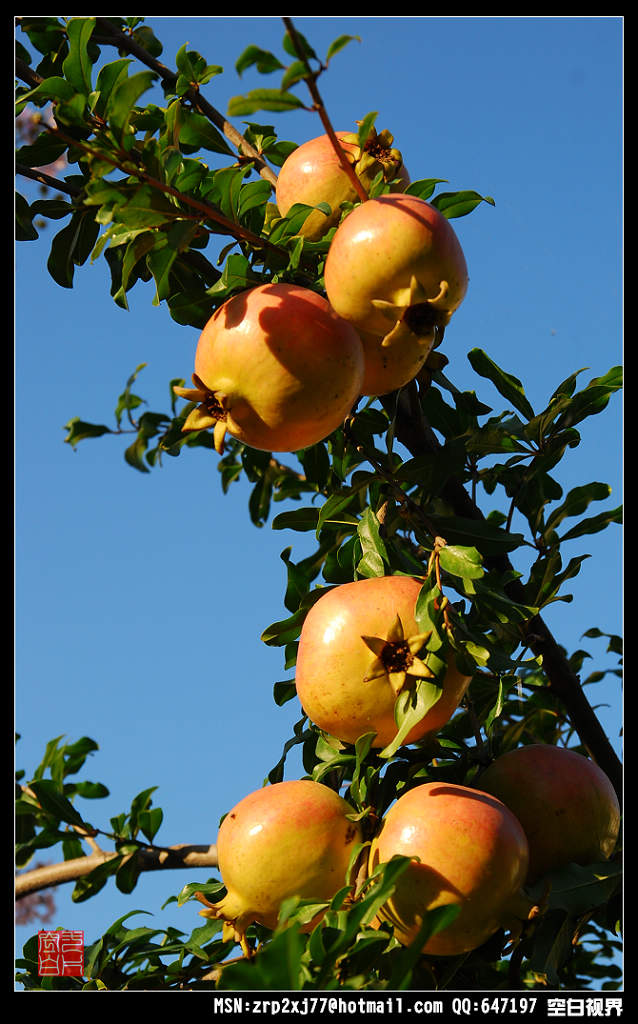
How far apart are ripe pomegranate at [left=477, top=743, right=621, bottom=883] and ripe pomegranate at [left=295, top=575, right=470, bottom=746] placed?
255mm

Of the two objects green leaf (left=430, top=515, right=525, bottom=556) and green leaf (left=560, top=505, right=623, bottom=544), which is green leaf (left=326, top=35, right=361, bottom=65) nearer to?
green leaf (left=430, top=515, right=525, bottom=556)

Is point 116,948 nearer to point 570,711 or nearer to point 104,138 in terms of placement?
point 570,711

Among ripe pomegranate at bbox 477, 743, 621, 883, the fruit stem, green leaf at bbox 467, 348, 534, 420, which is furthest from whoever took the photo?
green leaf at bbox 467, 348, 534, 420

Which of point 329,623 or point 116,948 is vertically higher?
point 329,623

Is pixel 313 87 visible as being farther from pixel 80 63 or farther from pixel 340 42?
pixel 80 63

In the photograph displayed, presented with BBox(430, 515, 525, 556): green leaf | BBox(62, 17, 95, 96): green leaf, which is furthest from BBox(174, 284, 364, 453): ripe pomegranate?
BBox(62, 17, 95, 96): green leaf

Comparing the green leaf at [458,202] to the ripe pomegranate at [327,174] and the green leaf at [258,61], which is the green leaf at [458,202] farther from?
the green leaf at [258,61]

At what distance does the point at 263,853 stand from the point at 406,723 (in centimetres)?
35

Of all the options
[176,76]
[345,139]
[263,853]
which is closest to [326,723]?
[263,853]

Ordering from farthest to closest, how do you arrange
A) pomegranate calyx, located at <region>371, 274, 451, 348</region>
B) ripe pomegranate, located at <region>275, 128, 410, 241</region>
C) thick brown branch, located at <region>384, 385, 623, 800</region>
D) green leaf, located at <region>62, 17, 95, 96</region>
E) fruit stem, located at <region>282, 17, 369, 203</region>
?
thick brown branch, located at <region>384, 385, 623, 800</region>, ripe pomegranate, located at <region>275, 128, 410, 241</region>, green leaf, located at <region>62, 17, 95, 96</region>, pomegranate calyx, located at <region>371, 274, 451, 348</region>, fruit stem, located at <region>282, 17, 369, 203</region>

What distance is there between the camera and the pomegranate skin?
155 cm

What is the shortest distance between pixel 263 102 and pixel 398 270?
367 millimetres

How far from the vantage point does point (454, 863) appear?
1509 mm
